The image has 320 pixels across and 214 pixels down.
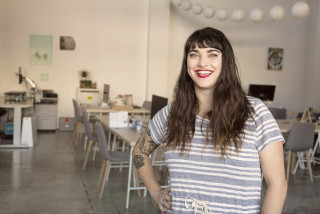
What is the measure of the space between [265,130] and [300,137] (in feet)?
13.5

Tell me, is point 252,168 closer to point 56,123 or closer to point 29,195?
point 29,195

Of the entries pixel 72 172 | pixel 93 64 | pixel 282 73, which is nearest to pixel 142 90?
pixel 93 64

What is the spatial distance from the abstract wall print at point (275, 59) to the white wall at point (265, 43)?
0.38ft

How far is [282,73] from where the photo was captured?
36.0ft

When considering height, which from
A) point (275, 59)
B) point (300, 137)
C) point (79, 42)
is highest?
point (79, 42)

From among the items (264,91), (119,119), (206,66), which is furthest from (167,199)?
(264,91)

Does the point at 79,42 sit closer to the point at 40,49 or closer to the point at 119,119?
the point at 40,49

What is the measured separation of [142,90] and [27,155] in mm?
4205

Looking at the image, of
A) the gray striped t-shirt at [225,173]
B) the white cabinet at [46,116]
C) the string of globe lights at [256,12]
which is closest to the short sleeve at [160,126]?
the gray striped t-shirt at [225,173]

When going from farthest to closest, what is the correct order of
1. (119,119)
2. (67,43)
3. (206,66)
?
(67,43) < (119,119) < (206,66)

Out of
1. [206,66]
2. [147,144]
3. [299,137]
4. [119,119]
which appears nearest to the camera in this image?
[206,66]

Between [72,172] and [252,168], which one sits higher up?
[252,168]

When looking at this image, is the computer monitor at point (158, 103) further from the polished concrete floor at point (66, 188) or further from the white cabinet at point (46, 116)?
the white cabinet at point (46, 116)

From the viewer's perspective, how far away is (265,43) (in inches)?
423
